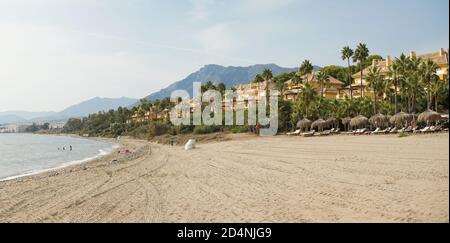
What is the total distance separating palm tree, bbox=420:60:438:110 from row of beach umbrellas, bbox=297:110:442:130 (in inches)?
113

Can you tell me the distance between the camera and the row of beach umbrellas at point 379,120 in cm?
3325

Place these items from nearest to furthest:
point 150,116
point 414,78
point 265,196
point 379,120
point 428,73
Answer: point 265,196 < point 428,73 < point 414,78 < point 379,120 < point 150,116

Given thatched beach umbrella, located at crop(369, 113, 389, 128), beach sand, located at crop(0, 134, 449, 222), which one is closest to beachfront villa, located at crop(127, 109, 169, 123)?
thatched beach umbrella, located at crop(369, 113, 389, 128)

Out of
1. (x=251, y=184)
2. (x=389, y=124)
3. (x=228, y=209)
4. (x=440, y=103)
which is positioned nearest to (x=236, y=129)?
(x=389, y=124)

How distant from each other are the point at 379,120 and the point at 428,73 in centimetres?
619

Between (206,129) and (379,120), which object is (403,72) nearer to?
(379,120)

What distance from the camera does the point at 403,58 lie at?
40.5 meters

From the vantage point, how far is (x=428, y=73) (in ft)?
121

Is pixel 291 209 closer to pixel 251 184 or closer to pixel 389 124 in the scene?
pixel 251 184

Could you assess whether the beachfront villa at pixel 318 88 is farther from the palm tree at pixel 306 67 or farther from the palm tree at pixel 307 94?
the palm tree at pixel 307 94

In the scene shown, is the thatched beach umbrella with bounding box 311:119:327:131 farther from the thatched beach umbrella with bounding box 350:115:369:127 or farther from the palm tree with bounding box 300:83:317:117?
the palm tree with bounding box 300:83:317:117

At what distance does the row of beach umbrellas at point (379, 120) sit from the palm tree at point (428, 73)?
2859 millimetres

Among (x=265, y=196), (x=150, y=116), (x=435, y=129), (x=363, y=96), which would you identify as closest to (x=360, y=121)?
(x=435, y=129)
